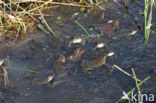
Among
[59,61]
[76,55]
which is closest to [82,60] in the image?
[76,55]

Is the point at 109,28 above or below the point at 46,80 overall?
above

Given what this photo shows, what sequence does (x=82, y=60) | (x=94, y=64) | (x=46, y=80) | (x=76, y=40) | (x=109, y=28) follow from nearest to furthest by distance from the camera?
(x=46, y=80), (x=94, y=64), (x=82, y=60), (x=76, y=40), (x=109, y=28)

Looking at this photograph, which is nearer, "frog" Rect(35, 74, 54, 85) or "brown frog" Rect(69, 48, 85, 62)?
"frog" Rect(35, 74, 54, 85)

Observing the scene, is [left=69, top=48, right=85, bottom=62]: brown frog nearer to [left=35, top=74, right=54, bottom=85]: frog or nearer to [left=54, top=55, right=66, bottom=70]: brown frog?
[left=54, top=55, right=66, bottom=70]: brown frog

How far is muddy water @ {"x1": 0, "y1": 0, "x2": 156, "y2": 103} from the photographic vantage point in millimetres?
2984

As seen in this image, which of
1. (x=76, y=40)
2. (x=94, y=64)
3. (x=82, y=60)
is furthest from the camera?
(x=76, y=40)

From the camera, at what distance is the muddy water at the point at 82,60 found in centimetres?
298

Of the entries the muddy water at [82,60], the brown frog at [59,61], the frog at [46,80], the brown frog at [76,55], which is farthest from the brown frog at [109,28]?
the frog at [46,80]

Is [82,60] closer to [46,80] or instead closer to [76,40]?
[76,40]

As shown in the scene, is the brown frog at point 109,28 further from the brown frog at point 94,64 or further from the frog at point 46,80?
the frog at point 46,80

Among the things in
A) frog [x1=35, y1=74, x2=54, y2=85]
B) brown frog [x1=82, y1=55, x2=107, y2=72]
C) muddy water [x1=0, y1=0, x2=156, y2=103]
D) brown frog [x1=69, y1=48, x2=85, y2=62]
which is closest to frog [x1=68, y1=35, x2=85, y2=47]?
muddy water [x1=0, y1=0, x2=156, y2=103]

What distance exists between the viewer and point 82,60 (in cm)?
341

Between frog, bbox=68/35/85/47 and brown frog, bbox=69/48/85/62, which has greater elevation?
frog, bbox=68/35/85/47

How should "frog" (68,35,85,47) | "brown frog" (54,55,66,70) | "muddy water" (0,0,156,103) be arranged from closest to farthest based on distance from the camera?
"muddy water" (0,0,156,103), "brown frog" (54,55,66,70), "frog" (68,35,85,47)
